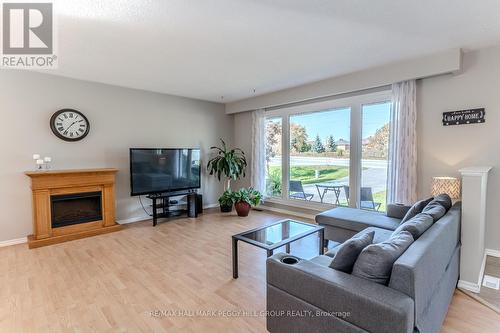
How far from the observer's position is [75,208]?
4031 mm

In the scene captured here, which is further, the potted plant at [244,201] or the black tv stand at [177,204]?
the potted plant at [244,201]

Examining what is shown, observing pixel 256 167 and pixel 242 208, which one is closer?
pixel 242 208

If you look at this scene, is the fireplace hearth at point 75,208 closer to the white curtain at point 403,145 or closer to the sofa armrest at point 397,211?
the sofa armrest at point 397,211

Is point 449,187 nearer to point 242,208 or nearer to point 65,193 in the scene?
point 242,208

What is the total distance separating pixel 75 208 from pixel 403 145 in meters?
5.16

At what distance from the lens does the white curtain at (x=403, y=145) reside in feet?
11.5

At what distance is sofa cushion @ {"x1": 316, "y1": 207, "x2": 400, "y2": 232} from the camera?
9.74 ft

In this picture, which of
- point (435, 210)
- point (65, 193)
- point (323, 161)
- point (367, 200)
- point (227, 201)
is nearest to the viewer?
point (435, 210)

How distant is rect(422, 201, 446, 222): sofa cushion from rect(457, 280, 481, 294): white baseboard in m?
0.76

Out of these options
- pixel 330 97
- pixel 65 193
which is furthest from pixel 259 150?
pixel 65 193

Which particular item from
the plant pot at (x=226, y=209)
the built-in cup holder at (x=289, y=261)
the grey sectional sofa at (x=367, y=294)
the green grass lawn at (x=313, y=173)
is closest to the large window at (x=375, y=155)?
the green grass lawn at (x=313, y=173)

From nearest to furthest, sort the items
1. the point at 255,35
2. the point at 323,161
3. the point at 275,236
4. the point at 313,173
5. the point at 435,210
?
the point at 435,210 → the point at 255,35 → the point at 275,236 → the point at 323,161 → the point at 313,173

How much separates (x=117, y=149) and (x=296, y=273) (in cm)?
425

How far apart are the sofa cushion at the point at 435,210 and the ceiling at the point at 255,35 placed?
5.75 ft
